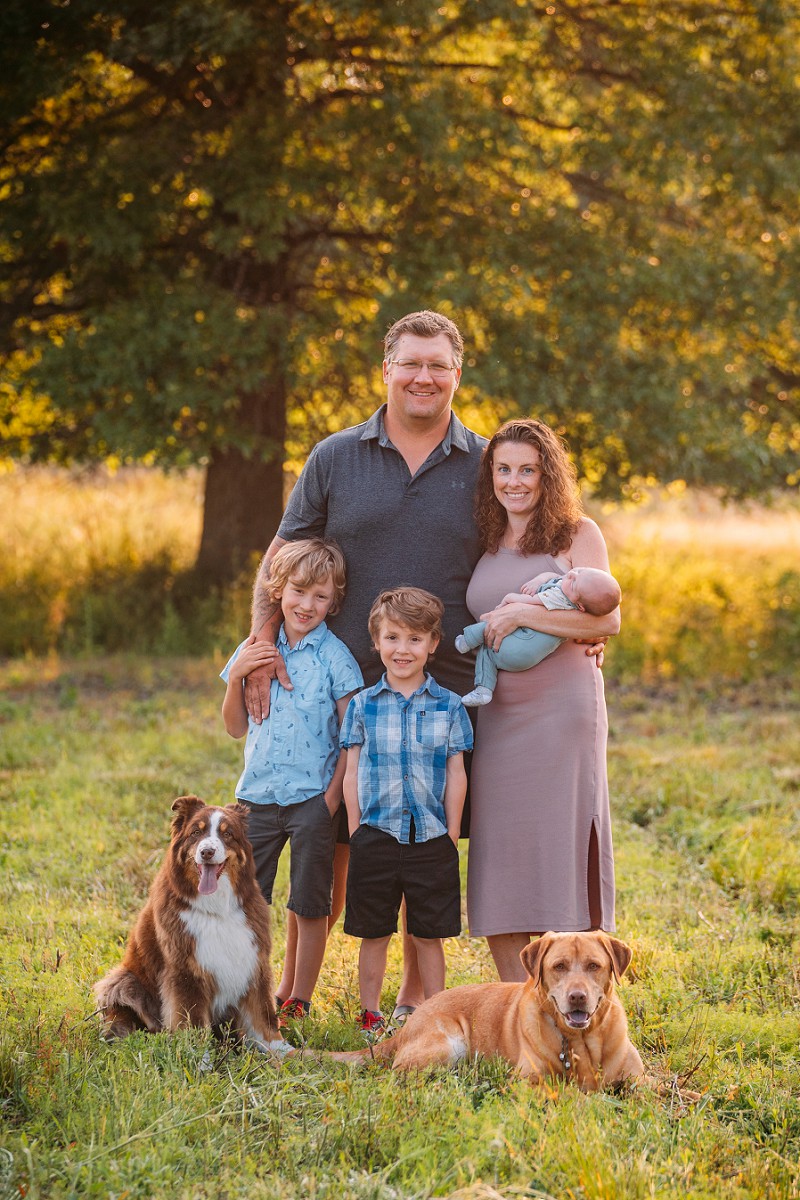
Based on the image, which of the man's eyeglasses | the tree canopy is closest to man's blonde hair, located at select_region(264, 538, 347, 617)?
the man's eyeglasses

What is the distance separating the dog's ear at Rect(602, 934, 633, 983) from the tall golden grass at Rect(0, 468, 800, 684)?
819 centimetres

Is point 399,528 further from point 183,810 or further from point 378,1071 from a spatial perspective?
point 378,1071

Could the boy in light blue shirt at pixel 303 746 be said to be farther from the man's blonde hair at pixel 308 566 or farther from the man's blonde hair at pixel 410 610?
the man's blonde hair at pixel 410 610

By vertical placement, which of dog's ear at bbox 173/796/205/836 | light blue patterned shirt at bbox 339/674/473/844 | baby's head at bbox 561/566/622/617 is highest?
baby's head at bbox 561/566/622/617

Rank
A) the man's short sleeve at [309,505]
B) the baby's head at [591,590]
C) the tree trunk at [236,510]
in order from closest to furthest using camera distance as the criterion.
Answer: the baby's head at [591,590]
the man's short sleeve at [309,505]
the tree trunk at [236,510]

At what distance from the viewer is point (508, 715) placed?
15.1ft

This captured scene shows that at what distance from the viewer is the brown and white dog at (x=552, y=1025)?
3.80m

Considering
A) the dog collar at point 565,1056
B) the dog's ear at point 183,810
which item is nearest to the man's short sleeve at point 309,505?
the dog's ear at point 183,810

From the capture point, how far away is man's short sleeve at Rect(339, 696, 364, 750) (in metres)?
4.50

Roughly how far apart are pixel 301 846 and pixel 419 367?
1.86 m

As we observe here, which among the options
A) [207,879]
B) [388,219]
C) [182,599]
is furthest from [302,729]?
[182,599]

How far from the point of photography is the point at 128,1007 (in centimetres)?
419

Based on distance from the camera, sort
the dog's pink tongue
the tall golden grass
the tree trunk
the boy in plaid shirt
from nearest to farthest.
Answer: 1. the dog's pink tongue
2. the boy in plaid shirt
3. the tall golden grass
4. the tree trunk

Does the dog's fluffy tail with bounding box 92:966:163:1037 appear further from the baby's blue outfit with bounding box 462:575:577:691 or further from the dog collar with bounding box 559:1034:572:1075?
the baby's blue outfit with bounding box 462:575:577:691
